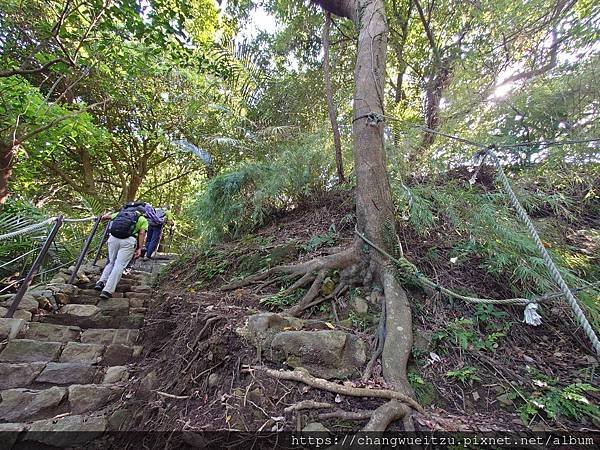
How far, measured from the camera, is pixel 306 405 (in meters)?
1.67

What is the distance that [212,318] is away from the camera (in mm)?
2490

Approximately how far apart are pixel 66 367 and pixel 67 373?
0.06m

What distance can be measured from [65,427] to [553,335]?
3.98 metres

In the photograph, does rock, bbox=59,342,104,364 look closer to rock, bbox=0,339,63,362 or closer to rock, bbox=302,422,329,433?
rock, bbox=0,339,63,362

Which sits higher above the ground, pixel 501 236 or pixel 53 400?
pixel 501 236

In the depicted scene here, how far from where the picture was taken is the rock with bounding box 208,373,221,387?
2037mm

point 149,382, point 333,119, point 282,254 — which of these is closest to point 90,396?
point 149,382

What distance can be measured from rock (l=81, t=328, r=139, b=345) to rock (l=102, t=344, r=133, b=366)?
0.52 feet

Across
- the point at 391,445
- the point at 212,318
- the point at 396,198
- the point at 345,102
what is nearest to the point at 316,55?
the point at 345,102

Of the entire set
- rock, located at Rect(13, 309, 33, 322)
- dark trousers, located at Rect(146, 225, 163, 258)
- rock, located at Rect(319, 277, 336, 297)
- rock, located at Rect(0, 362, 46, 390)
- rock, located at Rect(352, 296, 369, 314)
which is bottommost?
rock, located at Rect(0, 362, 46, 390)

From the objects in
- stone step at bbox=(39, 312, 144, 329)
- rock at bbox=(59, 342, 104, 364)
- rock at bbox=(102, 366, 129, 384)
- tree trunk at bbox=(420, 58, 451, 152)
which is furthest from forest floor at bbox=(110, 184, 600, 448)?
tree trunk at bbox=(420, 58, 451, 152)

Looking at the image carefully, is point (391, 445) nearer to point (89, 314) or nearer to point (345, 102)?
point (89, 314)

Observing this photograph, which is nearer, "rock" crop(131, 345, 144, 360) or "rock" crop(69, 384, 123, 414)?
"rock" crop(69, 384, 123, 414)

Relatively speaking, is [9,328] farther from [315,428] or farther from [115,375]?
[315,428]
